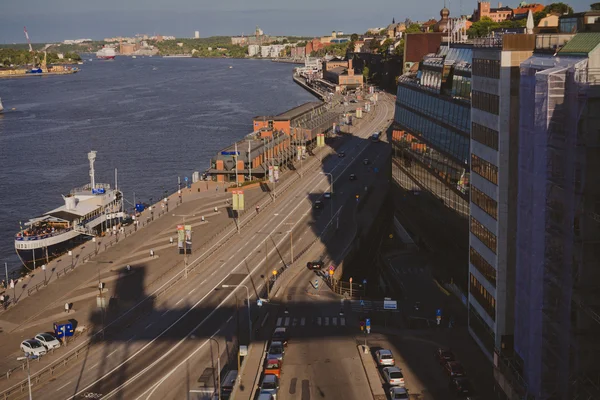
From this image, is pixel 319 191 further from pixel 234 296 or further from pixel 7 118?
pixel 7 118

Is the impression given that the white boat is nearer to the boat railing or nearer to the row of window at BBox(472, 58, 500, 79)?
the boat railing

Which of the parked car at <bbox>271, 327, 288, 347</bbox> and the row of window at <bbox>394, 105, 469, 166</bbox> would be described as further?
the row of window at <bbox>394, 105, 469, 166</bbox>

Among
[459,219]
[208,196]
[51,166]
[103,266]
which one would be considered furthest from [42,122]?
[459,219]

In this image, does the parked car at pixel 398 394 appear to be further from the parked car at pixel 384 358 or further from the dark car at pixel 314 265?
the dark car at pixel 314 265

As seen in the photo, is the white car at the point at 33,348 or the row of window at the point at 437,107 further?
the row of window at the point at 437,107

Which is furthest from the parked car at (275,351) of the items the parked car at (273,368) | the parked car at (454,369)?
the parked car at (454,369)

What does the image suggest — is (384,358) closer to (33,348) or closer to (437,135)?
(437,135)

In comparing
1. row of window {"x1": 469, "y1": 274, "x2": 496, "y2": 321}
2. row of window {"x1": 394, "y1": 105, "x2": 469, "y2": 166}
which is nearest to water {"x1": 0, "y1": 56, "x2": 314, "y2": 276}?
row of window {"x1": 394, "y1": 105, "x2": 469, "y2": 166}
